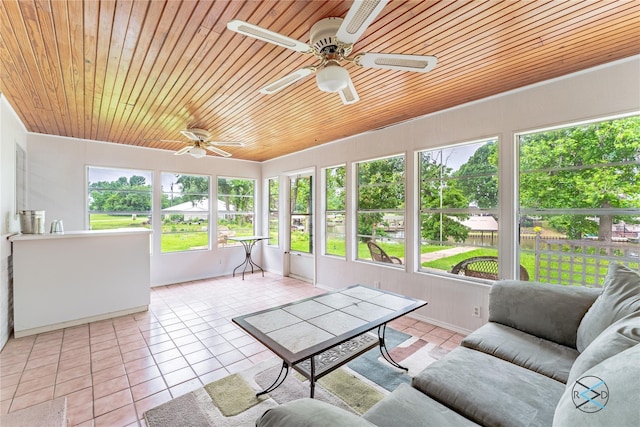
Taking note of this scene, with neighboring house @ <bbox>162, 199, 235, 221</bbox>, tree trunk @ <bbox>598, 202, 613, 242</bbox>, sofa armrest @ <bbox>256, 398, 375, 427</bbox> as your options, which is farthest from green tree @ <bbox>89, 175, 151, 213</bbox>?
tree trunk @ <bbox>598, 202, 613, 242</bbox>

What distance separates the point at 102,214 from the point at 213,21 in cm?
458

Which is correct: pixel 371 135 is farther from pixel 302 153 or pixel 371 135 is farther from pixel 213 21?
pixel 213 21

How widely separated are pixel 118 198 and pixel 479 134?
581 cm

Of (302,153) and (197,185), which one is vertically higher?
(302,153)

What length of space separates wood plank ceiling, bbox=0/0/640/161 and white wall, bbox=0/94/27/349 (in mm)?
243

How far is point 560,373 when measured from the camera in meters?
1.50

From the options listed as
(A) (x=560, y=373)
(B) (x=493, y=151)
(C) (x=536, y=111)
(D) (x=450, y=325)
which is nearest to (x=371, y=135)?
(B) (x=493, y=151)

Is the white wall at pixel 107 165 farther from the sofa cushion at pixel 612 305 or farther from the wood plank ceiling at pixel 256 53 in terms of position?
the sofa cushion at pixel 612 305

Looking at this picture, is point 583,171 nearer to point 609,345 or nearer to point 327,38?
point 609,345

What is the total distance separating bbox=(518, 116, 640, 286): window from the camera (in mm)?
2295

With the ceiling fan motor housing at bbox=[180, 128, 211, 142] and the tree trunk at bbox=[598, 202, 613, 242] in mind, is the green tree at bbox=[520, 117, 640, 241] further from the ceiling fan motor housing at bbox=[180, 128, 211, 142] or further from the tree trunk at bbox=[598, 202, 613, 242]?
the ceiling fan motor housing at bbox=[180, 128, 211, 142]

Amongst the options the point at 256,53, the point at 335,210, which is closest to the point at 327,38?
the point at 256,53

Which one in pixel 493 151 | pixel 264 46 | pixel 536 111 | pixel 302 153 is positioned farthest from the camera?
pixel 302 153

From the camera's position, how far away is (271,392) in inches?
82.8
